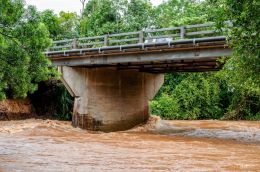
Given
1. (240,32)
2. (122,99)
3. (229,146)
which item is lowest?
(229,146)

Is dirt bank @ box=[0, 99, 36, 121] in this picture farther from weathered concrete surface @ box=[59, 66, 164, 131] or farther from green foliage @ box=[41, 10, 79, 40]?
green foliage @ box=[41, 10, 79, 40]

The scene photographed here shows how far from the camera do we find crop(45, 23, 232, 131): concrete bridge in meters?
24.6

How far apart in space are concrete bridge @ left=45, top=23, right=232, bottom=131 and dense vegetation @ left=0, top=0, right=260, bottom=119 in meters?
1.92

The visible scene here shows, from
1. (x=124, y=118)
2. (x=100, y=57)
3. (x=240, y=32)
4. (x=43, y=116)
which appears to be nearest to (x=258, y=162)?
(x=240, y=32)

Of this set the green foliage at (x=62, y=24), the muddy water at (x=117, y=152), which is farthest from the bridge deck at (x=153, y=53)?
the green foliage at (x=62, y=24)

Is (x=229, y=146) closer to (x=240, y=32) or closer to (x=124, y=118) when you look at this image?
(x=240, y=32)

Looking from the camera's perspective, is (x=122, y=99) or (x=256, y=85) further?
(x=122, y=99)

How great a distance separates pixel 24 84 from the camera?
13.6 meters

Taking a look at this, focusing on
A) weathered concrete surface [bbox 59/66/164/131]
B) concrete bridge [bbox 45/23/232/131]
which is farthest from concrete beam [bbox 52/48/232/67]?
weathered concrete surface [bbox 59/66/164/131]

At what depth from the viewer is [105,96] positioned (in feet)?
96.6

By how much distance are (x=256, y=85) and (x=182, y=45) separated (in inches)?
354

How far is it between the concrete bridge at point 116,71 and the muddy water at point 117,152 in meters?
2.42

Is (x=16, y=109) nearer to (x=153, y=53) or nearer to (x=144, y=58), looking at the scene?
(x=144, y=58)

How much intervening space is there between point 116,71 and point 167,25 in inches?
884
